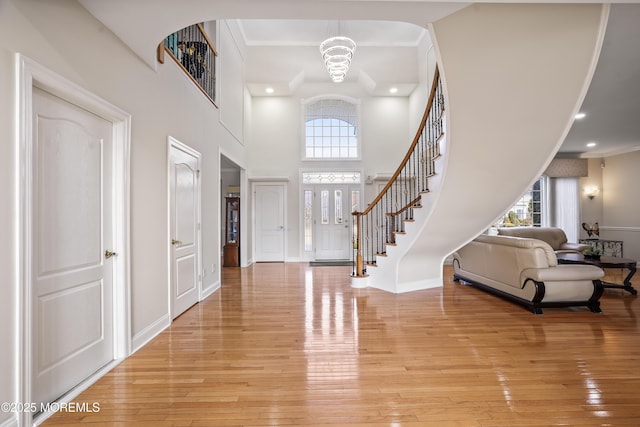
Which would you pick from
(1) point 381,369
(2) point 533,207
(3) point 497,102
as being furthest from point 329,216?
(1) point 381,369

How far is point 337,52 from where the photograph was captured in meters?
5.66

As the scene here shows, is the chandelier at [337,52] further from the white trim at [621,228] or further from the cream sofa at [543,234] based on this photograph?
the white trim at [621,228]

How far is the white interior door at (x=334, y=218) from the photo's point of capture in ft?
27.5

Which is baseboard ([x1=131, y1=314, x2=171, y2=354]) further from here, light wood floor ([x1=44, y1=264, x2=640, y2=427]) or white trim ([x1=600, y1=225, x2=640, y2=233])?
white trim ([x1=600, y1=225, x2=640, y2=233])

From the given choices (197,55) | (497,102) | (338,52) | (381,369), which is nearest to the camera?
(381,369)

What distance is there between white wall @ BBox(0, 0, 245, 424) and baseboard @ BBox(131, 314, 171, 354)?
0.01m

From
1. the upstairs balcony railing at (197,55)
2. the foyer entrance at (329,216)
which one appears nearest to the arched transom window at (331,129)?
the foyer entrance at (329,216)

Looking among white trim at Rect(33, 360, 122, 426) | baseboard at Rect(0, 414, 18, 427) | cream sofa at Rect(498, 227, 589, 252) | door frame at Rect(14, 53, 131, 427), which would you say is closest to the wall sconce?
cream sofa at Rect(498, 227, 589, 252)

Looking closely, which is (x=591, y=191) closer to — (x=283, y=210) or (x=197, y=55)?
(x=283, y=210)

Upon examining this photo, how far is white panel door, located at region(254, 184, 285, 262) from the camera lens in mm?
8320

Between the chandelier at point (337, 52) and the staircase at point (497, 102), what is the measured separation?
7.15 ft

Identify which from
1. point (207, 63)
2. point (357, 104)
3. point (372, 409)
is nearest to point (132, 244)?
point (372, 409)

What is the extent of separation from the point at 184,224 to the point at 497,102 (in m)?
3.74

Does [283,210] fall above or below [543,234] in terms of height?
above
